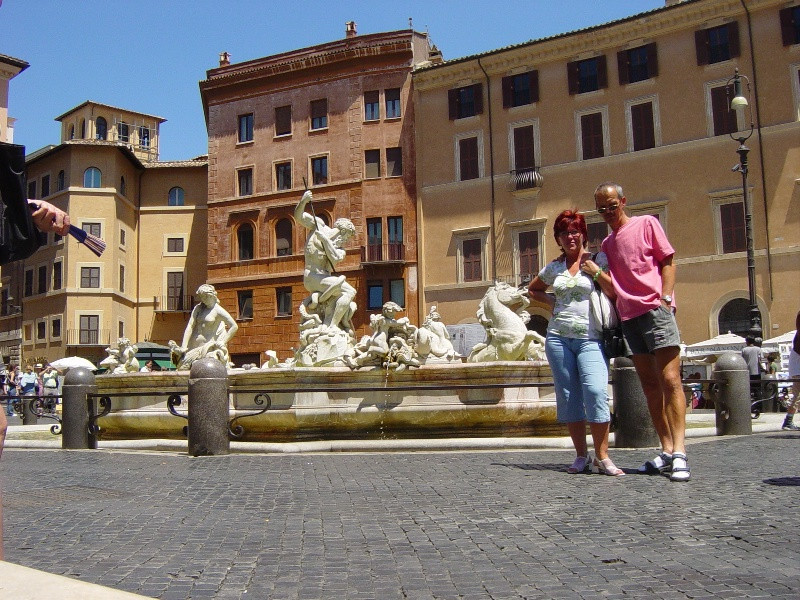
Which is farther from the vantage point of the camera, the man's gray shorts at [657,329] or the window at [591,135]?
the window at [591,135]

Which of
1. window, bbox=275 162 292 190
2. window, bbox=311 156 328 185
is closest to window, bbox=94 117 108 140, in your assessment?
window, bbox=275 162 292 190

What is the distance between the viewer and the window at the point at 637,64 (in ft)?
120

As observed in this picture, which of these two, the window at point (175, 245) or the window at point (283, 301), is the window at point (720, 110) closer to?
the window at point (283, 301)

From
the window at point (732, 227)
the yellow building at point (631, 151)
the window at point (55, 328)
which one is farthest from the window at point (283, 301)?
the window at point (732, 227)

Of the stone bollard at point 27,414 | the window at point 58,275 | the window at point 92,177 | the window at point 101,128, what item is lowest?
the stone bollard at point 27,414

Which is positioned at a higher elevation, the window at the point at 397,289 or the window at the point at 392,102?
the window at the point at 392,102

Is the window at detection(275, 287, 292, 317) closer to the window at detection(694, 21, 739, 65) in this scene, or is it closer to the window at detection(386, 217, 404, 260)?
the window at detection(386, 217, 404, 260)

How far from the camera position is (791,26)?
3362 centimetres

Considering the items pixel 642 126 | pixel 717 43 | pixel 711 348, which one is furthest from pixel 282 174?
pixel 711 348

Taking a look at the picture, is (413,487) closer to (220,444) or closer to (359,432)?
(220,444)

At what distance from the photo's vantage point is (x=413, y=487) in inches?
235

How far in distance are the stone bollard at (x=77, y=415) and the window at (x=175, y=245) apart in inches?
1723

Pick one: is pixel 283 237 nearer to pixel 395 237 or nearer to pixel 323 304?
pixel 395 237

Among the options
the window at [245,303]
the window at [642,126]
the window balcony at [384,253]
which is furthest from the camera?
the window at [245,303]
